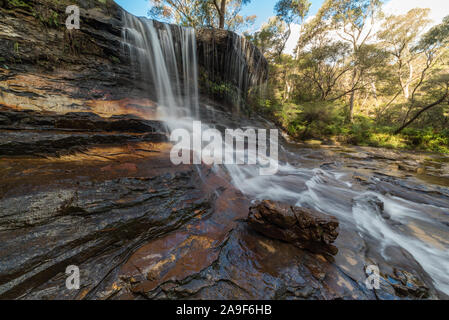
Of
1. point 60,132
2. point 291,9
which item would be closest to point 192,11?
point 291,9

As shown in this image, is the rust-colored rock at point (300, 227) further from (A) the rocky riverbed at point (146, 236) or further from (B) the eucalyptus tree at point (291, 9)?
(B) the eucalyptus tree at point (291, 9)

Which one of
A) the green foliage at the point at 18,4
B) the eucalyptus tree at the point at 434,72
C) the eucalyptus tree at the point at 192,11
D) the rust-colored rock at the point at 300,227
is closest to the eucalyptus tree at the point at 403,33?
the eucalyptus tree at the point at 434,72

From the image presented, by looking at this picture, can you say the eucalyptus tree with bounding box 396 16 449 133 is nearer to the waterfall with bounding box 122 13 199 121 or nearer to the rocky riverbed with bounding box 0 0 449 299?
the rocky riverbed with bounding box 0 0 449 299

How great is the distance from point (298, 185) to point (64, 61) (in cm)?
728

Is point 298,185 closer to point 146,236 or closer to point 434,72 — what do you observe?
point 146,236

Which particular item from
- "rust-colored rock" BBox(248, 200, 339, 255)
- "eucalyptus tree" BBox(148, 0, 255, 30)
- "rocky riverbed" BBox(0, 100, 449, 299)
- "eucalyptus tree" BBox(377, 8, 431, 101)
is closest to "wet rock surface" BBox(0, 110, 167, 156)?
"rocky riverbed" BBox(0, 100, 449, 299)

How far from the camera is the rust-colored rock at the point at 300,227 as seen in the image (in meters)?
1.80

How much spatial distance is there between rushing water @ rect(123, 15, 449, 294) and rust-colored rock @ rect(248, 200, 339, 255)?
0.79 m

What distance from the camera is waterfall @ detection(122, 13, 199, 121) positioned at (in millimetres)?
6071

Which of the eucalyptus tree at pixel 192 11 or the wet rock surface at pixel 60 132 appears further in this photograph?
the eucalyptus tree at pixel 192 11

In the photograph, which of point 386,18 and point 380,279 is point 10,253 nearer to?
point 380,279

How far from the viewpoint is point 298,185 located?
3797 mm

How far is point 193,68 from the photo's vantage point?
8055 millimetres

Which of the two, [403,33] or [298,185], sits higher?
[403,33]
